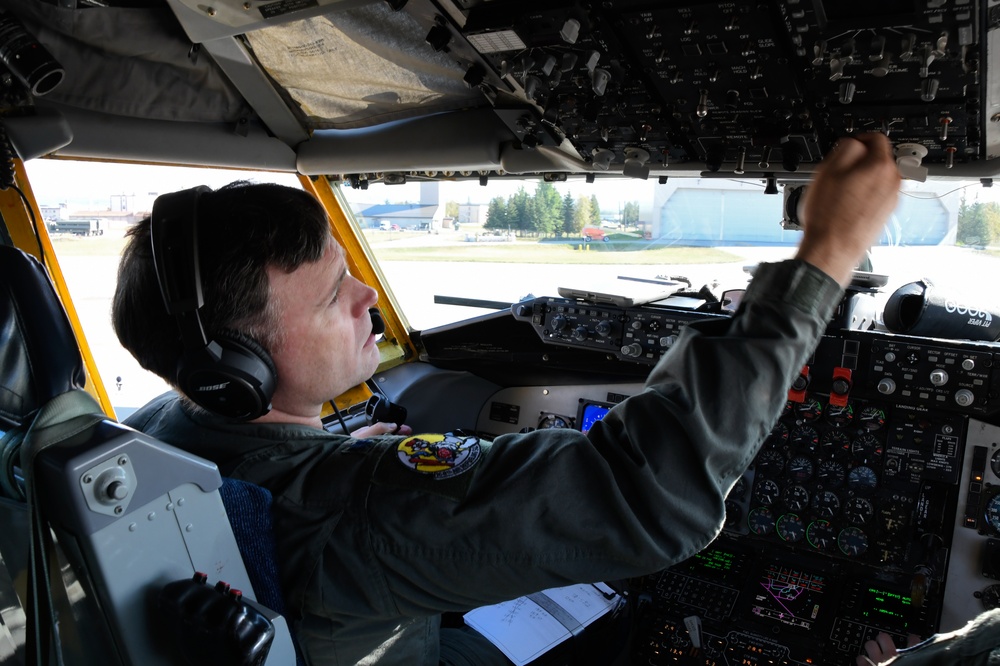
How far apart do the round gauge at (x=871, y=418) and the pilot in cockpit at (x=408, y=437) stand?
1.85m

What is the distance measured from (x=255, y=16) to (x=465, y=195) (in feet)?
5.47

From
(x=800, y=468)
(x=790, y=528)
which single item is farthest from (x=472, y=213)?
(x=790, y=528)

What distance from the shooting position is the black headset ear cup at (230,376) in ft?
3.45

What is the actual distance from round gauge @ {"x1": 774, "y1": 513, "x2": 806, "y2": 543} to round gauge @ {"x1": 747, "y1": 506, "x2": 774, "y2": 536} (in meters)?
0.03

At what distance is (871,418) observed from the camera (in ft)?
8.35

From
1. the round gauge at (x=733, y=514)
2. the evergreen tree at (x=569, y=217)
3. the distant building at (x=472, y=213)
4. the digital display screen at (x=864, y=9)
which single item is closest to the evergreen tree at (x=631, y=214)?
the evergreen tree at (x=569, y=217)

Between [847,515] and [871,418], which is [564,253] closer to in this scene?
[871,418]

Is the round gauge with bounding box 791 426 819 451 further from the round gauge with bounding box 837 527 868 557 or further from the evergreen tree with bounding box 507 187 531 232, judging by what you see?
the evergreen tree with bounding box 507 187 531 232

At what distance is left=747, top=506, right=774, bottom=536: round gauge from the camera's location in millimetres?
2699

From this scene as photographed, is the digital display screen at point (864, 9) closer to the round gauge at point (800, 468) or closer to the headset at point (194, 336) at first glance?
the headset at point (194, 336)

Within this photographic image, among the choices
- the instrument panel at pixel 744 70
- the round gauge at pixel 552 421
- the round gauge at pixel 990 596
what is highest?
the instrument panel at pixel 744 70

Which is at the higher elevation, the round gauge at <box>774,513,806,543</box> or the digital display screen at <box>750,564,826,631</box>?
the round gauge at <box>774,513,806,543</box>

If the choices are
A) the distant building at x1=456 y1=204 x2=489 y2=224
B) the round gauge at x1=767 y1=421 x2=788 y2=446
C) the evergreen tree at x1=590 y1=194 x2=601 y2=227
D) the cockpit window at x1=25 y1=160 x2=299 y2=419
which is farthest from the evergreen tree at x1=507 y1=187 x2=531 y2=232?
the round gauge at x1=767 y1=421 x2=788 y2=446

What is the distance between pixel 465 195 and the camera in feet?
10.7
